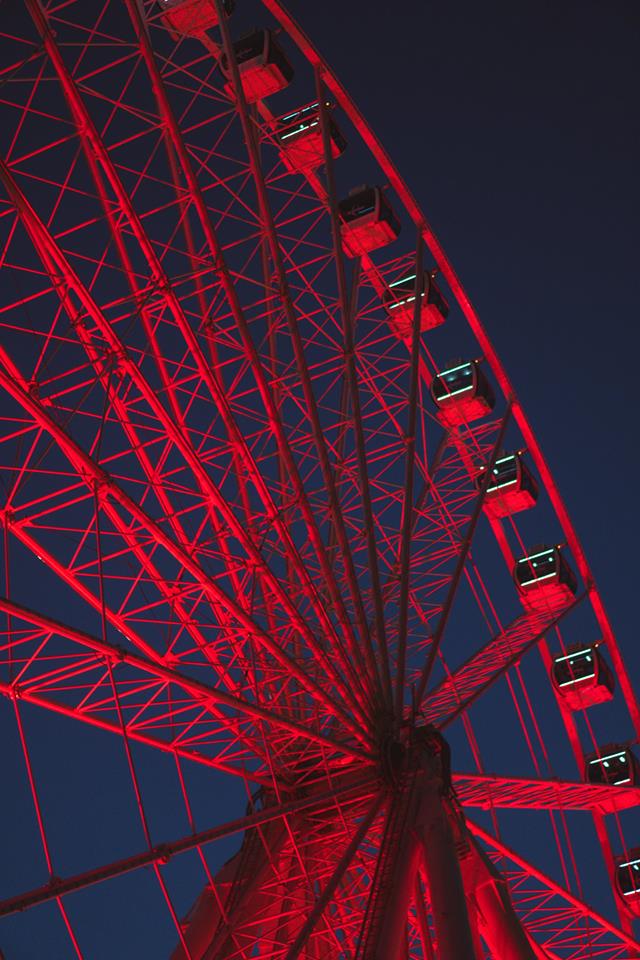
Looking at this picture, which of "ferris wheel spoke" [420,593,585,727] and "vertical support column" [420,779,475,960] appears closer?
"vertical support column" [420,779,475,960]

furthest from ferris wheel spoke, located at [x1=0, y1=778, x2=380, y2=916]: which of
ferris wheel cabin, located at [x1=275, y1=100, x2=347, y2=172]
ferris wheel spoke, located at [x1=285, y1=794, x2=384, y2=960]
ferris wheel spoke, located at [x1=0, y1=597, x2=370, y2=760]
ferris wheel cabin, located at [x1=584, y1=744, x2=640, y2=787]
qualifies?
ferris wheel cabin, located at [x1=275, y1=100, x2=347, y2=172]

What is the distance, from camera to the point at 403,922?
62.5ft

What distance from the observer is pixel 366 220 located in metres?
26.6

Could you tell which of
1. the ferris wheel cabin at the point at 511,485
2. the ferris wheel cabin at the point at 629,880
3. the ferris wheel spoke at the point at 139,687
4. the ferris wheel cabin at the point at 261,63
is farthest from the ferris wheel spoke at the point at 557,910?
the ferris wheel cabin at the point at 261,63

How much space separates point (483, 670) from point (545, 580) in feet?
17.5

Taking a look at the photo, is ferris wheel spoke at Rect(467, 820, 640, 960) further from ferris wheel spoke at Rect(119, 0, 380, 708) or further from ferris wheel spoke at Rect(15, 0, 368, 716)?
ferris wheel spoke at Rect(15, 0, 368, 716)

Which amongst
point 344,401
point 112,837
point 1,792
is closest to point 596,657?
point 344,401

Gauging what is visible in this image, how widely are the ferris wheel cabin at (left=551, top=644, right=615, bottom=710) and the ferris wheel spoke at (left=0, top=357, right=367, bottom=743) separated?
34.6 ft

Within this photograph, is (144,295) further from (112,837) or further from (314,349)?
(112,837)

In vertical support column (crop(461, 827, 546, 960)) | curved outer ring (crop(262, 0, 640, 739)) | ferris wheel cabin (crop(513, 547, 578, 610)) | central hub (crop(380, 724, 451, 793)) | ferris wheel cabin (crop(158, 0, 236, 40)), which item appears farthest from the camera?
ferris wheel cabin (crop(513, 547, 578, 610))

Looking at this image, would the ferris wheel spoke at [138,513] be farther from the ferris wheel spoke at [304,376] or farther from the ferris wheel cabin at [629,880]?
the ferris wheel cabin at [629,880]

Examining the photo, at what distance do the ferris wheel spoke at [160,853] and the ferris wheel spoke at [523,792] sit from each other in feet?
7.33

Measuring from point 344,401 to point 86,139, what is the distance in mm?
9680

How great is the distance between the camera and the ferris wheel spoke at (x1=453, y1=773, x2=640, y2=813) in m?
25.1
